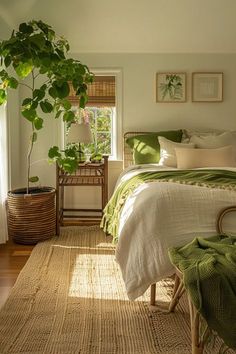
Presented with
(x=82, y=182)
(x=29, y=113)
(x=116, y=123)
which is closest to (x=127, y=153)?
(x=116, y=123)

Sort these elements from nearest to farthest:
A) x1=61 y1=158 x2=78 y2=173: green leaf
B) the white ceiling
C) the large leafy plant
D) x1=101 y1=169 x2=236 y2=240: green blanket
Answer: x1=101 y1=169 x2=236 y2=240: green blanket < the large leafy plant < x1=61 y1=158 x2=78 y2=173: green leaf < the white ceiling

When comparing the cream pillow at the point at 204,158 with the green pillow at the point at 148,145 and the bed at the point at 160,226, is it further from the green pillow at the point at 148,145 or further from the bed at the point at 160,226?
the bed at the point at 160,226

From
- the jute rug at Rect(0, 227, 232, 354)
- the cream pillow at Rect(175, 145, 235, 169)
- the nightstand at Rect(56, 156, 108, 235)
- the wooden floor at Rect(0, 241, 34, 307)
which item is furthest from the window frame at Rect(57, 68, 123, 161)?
the jute rug at Rect(0, 227, 232, 354)

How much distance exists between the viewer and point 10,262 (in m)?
3.45

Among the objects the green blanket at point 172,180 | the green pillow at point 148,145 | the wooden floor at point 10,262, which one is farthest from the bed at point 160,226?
the green pillow at point 148,145

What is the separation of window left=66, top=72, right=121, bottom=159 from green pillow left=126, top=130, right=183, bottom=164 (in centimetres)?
41

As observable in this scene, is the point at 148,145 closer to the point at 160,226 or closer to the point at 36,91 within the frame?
the point at 36,91

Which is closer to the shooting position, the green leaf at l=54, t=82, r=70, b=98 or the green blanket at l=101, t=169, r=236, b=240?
the green blanket at l=101, t=169, r=236, b=240

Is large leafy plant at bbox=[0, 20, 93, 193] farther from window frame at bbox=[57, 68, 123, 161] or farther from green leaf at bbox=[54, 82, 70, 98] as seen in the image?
window frame at bbox=[57, 68, 123, 161]

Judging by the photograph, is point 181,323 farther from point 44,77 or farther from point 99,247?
point 44,77

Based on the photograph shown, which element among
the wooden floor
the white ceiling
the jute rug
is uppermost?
the white ceiling

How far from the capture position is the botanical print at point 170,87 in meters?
4.98

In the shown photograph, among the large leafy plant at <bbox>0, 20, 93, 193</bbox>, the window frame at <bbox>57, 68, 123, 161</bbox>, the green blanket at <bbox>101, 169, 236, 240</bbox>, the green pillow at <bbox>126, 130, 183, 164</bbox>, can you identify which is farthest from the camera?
the window frame at <bbox>57, 68, 123, 161</bbox>

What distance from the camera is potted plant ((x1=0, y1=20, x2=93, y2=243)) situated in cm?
358
